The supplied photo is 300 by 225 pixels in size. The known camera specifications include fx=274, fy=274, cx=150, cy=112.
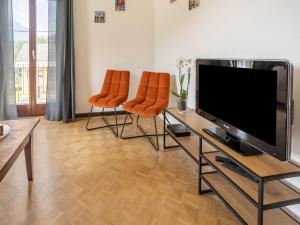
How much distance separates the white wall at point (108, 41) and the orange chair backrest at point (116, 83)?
0.44 m

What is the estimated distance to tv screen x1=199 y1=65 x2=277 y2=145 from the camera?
5.31 ft

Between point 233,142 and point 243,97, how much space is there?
1.07ft

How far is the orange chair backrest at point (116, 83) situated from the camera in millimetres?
4387

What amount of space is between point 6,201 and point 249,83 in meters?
2.06

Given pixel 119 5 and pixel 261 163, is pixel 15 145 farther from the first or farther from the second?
pixel 119 5

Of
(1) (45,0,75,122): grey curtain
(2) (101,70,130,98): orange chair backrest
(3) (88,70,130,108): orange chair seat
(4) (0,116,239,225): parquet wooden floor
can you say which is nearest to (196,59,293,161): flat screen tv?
(4) (0,116,239,225): parquet wooden floor

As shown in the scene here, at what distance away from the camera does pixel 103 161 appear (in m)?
3.04

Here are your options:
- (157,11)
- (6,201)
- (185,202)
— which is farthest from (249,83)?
(157,11)

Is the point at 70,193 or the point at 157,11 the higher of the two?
the point at 157,11

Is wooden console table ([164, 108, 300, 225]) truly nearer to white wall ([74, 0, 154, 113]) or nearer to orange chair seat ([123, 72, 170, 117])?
orange chair seat ([123, 72, 170, 117])

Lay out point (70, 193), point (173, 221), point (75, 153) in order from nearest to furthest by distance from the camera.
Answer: point (173, 221)
point (70, 193)
point (75, 153)

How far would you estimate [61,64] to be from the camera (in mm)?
4602

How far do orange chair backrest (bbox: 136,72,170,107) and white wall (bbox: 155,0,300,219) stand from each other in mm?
349

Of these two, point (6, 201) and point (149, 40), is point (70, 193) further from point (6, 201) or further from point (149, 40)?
point (149, 40)
